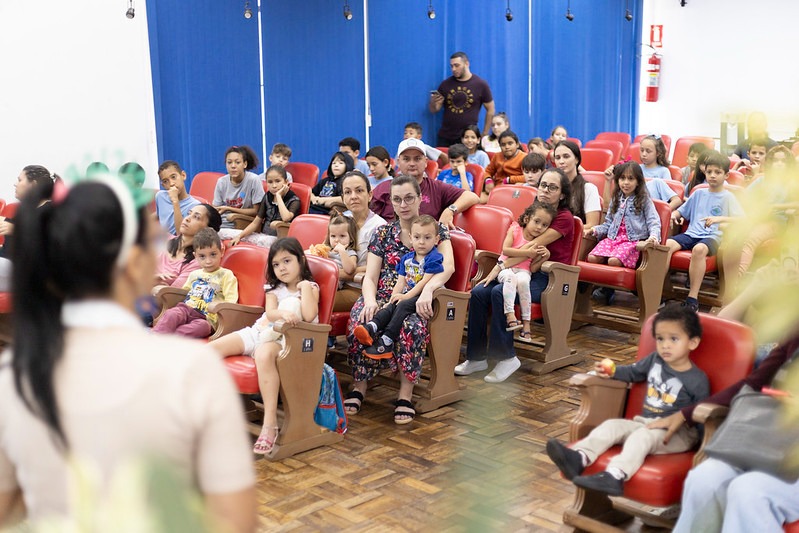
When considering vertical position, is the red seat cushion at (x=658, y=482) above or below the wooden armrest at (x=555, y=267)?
below

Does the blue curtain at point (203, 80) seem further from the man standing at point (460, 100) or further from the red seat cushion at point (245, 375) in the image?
the red seat cushion at point (245, 375)

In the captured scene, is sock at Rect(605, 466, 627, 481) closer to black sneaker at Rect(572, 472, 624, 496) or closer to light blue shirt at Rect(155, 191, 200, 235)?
black sneaker at Rect(572, 472, 624, 496)

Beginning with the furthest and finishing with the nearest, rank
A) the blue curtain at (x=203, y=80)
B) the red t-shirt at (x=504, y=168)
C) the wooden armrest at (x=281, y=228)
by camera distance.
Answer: the blue curtain at (x=203, y=80) → the red t-shirt at (x=504, y=168) → the wooden armrest at (x=281, y=228)

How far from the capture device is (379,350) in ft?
13.1

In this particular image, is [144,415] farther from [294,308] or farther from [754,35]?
[294,308]

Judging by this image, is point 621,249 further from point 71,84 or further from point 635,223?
point 71,84

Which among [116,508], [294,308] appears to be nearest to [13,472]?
[116,508]

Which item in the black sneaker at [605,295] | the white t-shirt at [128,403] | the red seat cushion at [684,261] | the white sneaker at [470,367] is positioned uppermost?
the white t-shirt at [128,403]

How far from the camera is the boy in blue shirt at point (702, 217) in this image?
17.1ft

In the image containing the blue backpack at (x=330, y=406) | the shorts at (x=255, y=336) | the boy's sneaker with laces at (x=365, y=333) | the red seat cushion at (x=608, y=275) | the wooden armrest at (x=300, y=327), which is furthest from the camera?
the red seat cushion at (x=608, y=275)

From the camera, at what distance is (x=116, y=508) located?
0.45 meters

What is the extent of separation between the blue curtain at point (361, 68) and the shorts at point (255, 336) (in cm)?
431

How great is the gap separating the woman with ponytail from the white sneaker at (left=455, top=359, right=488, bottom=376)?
3695mm

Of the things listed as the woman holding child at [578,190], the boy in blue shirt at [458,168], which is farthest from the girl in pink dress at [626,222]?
the boy in blue shirt at [458,168]
